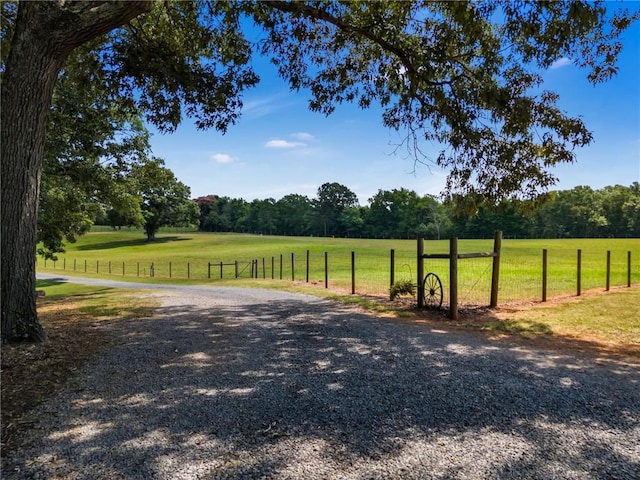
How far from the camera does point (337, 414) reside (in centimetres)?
350

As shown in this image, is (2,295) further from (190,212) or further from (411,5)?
(190,212)

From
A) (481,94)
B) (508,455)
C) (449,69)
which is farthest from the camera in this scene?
(449,69)

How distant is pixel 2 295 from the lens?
5.22 m

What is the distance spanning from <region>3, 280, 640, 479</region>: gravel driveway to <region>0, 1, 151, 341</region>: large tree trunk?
1.34m

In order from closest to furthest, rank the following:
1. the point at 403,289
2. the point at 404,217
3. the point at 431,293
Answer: the point at 431,293 < the point at 403,289 < the point at 404,217

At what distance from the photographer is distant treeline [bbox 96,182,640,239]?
87.6 meters

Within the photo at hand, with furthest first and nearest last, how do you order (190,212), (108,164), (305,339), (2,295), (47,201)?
(190,212)
(108,164)
(47,201)
(305,339)
(2,295)

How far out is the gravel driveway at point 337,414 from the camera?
2.73 meters

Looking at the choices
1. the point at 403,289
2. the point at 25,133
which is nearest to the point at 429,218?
the point at 403,289

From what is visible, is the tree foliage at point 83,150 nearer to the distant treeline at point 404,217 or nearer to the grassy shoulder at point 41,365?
the grassy shoulder at point 41,365

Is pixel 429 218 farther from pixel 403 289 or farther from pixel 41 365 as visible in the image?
pixel 41 365

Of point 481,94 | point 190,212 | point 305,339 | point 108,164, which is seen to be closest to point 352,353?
point 305,339

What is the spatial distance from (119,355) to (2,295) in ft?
5.14

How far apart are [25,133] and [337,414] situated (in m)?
5.04
